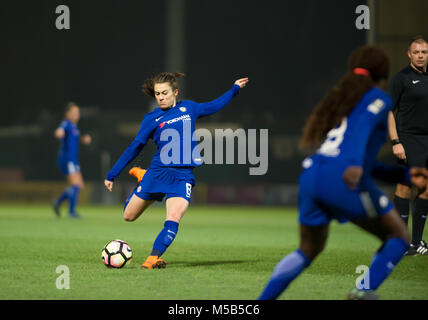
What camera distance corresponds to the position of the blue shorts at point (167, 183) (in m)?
7.43

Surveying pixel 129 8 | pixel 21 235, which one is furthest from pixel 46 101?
pixel 21 235

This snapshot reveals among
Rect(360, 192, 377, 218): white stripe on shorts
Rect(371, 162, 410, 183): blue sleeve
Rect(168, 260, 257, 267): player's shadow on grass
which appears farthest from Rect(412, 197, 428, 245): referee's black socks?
Rect(360, 192, 377, 218): white stripe on shorts

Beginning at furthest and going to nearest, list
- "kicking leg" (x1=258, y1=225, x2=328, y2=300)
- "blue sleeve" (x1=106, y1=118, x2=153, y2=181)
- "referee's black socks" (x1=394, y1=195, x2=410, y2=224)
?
"referee's black socks" (x1=394, y1=195, x2=410, y2=224), "blue sleeve" (x1=106, y1=118, x2=153, y2=181), "kicking leg" (x1=258, y1=225, x2=328, y2=300)

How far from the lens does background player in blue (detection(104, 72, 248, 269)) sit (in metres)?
7.35

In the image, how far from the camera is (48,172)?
23344 millimetres

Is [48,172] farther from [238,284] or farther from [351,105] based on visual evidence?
[351,105]

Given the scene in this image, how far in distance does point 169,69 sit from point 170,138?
57.7ft

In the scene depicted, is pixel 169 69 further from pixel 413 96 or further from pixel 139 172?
pixel 139 172

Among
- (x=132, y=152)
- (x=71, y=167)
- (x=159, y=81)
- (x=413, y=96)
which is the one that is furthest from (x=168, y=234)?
(x=71, y=167)

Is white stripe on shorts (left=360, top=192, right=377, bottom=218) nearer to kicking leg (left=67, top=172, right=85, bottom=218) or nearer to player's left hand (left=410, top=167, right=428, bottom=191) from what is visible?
player's left hand (left=410, top=167, right=428, bottom=191)

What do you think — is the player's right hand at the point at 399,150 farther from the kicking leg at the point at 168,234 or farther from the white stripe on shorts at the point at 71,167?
the white stripe on shorts at the point at 71,167

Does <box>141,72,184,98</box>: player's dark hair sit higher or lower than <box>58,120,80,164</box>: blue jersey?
higher

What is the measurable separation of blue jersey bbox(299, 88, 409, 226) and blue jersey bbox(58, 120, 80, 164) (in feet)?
37.4
